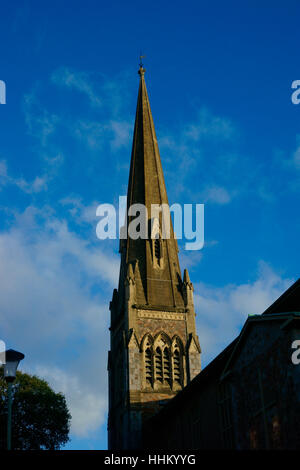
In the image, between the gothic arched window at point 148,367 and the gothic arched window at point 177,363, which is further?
the gothic arched window at point 177,363

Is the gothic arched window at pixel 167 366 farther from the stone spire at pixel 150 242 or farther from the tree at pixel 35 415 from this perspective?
the tree at pixel 35 415

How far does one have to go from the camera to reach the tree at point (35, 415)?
41562 millimetres

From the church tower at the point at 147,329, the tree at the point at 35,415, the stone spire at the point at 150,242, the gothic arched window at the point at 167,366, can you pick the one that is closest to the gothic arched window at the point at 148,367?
the church tower at the point at 147,329

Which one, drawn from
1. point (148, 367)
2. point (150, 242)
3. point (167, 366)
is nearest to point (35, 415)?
point (148, 367)

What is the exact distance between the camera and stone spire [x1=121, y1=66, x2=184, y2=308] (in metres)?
47.3

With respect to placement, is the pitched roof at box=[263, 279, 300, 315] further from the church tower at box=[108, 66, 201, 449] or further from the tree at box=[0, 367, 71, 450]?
the tree at box=[0, 367, 71, 450]

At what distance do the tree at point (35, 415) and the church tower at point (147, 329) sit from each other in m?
4.52

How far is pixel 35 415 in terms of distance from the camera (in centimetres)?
4256

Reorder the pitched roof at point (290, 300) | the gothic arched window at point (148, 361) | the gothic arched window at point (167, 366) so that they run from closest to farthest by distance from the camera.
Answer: the pitched roof at point (290, 300), the gothic arched window at point (148, 361), the gothic arched window at point (167, 366)

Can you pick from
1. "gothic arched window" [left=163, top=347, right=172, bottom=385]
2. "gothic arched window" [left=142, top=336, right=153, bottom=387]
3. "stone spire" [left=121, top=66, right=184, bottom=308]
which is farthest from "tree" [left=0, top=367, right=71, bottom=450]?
"stone spire" [left=121, top=66, right=184, bottom=308]

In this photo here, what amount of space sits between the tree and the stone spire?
1024cm
